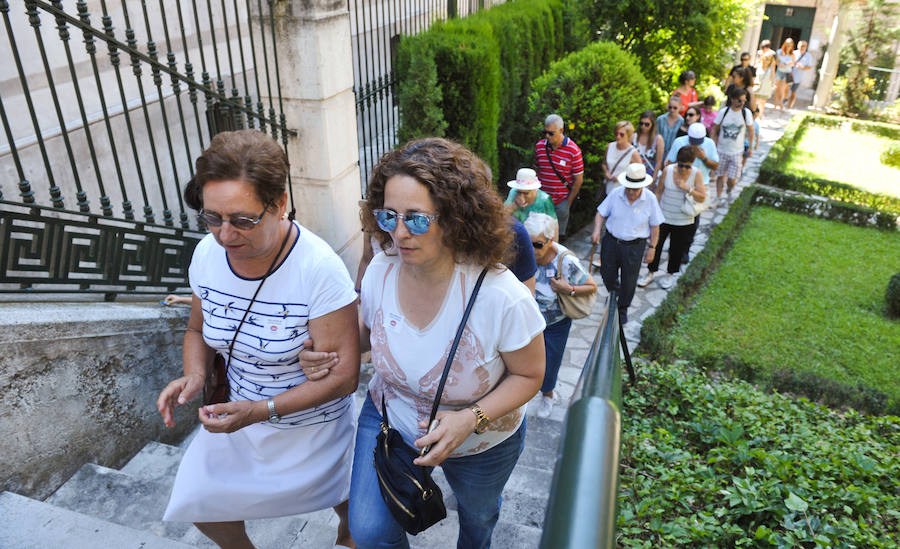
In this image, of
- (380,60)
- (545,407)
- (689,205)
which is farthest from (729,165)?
(545,407)

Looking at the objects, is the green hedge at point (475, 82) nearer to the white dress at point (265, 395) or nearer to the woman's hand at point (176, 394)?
the white dress at point (265, 395)

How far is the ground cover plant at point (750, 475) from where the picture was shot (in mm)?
2691

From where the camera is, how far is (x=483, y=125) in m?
7.73

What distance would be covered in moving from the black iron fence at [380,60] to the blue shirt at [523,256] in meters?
2.87

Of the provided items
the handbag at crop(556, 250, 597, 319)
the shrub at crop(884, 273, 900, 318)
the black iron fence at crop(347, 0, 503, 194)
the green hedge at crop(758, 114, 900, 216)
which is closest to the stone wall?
the handbag at crop(556, 250, 597, 319)

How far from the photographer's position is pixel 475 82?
7383 mm

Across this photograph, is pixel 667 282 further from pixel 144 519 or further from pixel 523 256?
pixel 144 519

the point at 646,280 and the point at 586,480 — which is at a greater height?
the point at 586,480

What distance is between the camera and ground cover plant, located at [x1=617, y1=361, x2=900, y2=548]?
2.69m

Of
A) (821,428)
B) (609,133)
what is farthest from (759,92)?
(821,428)

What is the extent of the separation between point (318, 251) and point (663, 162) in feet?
25.5

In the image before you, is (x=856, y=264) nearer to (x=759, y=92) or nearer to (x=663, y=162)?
(x=663, y=162)

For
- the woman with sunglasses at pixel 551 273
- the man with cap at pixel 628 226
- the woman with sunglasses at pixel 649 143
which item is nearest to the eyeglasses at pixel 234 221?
the woman with sunglasses at pixel 551 273

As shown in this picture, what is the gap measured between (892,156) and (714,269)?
30.4 ft
